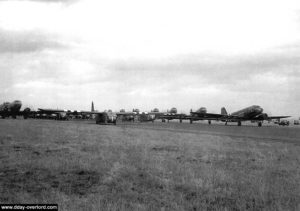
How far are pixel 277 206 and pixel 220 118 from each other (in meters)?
66.0

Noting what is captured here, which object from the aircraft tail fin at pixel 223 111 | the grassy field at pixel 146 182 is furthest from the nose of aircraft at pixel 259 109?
the grassy field at pixel 146 182

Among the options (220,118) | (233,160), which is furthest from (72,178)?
(220,118)

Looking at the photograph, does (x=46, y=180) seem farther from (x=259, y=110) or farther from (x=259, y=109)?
(x=259, y=109)

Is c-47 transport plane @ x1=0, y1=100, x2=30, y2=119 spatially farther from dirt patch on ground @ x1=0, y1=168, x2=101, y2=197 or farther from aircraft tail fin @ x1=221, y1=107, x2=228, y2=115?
dirt patch on ground @ x1=0, y1=168, x2=101, y2=197

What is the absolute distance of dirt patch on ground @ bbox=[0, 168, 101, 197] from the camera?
8953 mm

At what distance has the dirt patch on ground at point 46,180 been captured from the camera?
8953mm

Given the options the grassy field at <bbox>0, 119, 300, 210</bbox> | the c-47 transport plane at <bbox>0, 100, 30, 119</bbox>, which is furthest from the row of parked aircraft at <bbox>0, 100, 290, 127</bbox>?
the grassy field at <bbox>0, 119, 300, 210</bbox>

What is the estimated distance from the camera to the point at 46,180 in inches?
395

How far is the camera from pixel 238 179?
34.9 ft

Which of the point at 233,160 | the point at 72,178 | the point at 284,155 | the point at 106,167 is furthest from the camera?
the point at 284,155

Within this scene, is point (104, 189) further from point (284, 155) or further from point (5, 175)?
point (284, 155)

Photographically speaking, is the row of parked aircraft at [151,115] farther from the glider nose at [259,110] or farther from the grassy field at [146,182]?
the grassy field at [146,182]

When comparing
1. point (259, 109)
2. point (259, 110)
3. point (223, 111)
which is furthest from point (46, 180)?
point (223, 111)

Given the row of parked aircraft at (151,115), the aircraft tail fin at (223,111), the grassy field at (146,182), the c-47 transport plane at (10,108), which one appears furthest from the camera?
the aircraft tail fin at (223,111)
